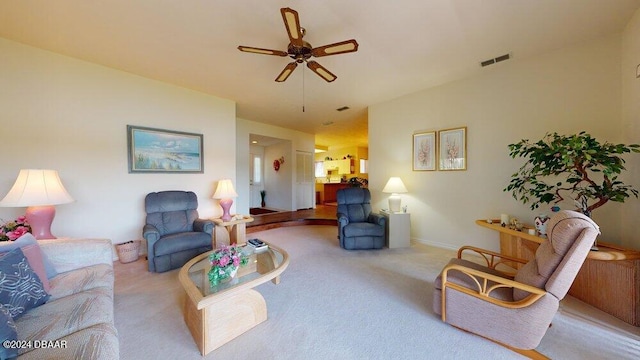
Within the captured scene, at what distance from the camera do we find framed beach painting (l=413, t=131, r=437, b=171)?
372cm

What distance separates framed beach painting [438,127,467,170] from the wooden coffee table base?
341 cm

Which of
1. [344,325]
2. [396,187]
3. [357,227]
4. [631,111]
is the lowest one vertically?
[344,325]

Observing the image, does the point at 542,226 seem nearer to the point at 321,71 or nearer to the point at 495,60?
the point at 495,60

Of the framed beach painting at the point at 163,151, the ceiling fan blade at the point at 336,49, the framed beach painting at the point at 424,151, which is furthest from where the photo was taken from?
the framed beach painting at the point at 424,151

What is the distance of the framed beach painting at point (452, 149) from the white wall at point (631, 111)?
146cm

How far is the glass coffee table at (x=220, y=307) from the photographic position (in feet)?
4.77

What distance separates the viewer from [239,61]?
2.82 meters

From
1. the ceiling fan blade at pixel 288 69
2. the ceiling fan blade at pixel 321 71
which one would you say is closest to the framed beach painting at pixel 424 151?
the ceiling fan blade at pixel 321 71

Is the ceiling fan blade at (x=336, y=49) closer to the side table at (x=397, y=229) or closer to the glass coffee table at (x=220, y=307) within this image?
the glass coffee table at (x=220, y=307)

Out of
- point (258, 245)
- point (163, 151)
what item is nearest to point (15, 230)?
point (163, 151)

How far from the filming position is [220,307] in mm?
1541

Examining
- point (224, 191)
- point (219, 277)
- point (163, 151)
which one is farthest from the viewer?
point (224, 191)

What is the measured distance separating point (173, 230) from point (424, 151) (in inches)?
166

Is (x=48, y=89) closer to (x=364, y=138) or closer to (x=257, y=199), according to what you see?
(x=257, y=199)
